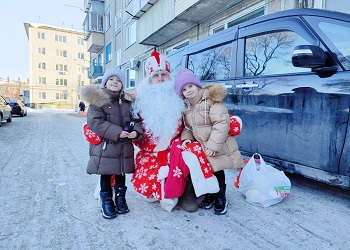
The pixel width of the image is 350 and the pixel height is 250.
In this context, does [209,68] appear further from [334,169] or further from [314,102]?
[334,169]

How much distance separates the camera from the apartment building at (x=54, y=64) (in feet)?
145

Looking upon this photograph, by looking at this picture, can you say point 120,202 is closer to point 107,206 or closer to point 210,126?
point 107,206

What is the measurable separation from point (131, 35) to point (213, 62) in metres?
14.2

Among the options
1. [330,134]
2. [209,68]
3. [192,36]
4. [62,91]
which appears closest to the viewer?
[330,134]

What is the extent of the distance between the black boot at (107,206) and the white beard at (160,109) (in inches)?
24.3

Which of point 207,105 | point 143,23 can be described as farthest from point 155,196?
point 143,23

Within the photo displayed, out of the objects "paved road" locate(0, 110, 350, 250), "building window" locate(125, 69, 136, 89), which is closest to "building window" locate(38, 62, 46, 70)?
"building window" locate(125, 69, 136, 89)

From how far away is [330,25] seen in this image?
2.33m

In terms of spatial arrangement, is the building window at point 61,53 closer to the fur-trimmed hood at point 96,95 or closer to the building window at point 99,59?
→ the building window at point 99,59

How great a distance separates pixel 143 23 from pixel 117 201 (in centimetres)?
1129

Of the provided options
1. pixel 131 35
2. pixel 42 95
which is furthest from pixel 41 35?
pixel 131 35

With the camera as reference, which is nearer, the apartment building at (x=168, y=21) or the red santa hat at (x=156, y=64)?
the red santa hat at (x=156, y=64)

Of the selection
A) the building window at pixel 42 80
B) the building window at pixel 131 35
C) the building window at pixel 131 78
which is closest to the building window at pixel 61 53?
the building window at pixel 42 80

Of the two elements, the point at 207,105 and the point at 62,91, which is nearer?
the point at 207,105
